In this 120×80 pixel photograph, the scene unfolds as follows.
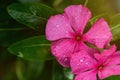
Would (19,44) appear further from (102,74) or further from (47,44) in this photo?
(102,74)

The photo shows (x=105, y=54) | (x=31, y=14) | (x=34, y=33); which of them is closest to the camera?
(x=105, y=54)

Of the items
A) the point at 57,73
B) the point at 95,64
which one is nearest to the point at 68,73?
the point at 57,73

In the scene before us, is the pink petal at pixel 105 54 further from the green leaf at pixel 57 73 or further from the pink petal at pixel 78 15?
the green leaf at pixel 57 73

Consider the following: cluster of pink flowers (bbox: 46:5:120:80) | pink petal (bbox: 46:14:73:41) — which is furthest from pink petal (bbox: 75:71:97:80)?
pink petal (bbox: 46:14:73:41)

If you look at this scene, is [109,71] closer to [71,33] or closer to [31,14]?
[71,33]

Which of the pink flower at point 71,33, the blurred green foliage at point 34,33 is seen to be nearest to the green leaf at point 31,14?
the blurred green foliage at point 34,33

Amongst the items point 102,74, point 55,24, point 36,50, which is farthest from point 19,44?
point 102,74
